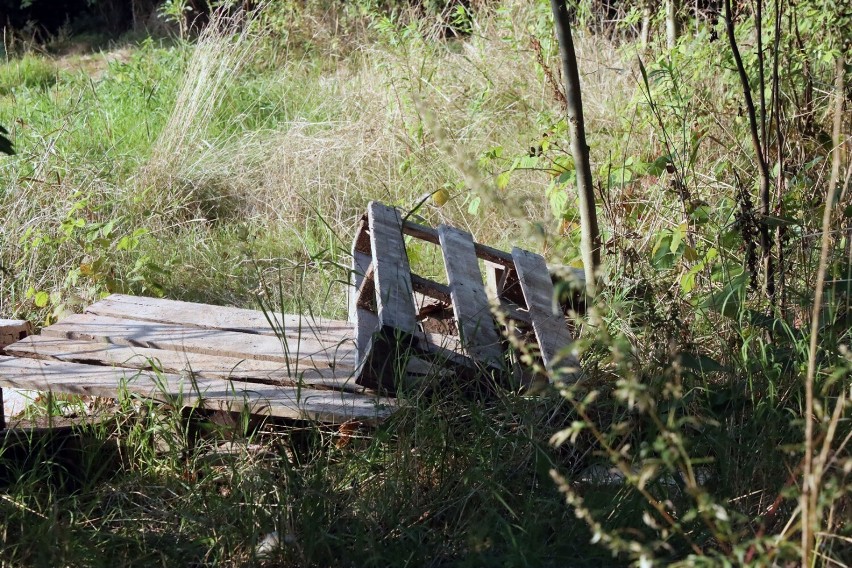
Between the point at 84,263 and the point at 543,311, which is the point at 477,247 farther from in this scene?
the point at 84,263

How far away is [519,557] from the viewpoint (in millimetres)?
2053

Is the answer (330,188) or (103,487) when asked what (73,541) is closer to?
(103,487)

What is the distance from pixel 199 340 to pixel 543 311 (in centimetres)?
132

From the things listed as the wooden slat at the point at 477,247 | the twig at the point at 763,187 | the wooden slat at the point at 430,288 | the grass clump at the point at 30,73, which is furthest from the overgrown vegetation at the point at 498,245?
the grass clump at the point at 30,73

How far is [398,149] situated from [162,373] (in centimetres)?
290

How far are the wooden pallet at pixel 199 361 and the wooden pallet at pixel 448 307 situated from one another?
0.14 meters

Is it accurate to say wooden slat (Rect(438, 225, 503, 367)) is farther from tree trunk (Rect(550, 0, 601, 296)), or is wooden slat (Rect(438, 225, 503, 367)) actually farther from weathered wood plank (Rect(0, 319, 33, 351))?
weathered wood plank (Rect(0, 319, 33, 351))

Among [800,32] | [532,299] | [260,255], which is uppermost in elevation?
[800,32]

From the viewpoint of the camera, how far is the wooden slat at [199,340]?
3311 millimetres

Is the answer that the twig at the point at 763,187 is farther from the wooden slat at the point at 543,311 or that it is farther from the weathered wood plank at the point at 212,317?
the weathered wood plank at the point at 212,317

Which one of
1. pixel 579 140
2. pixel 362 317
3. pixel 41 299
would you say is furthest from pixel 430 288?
pixel 41 299

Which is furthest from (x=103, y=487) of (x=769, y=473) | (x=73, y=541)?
(x=769, y=473)

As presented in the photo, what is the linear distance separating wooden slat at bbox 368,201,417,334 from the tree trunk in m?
0.61

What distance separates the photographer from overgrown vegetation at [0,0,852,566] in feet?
7.22
